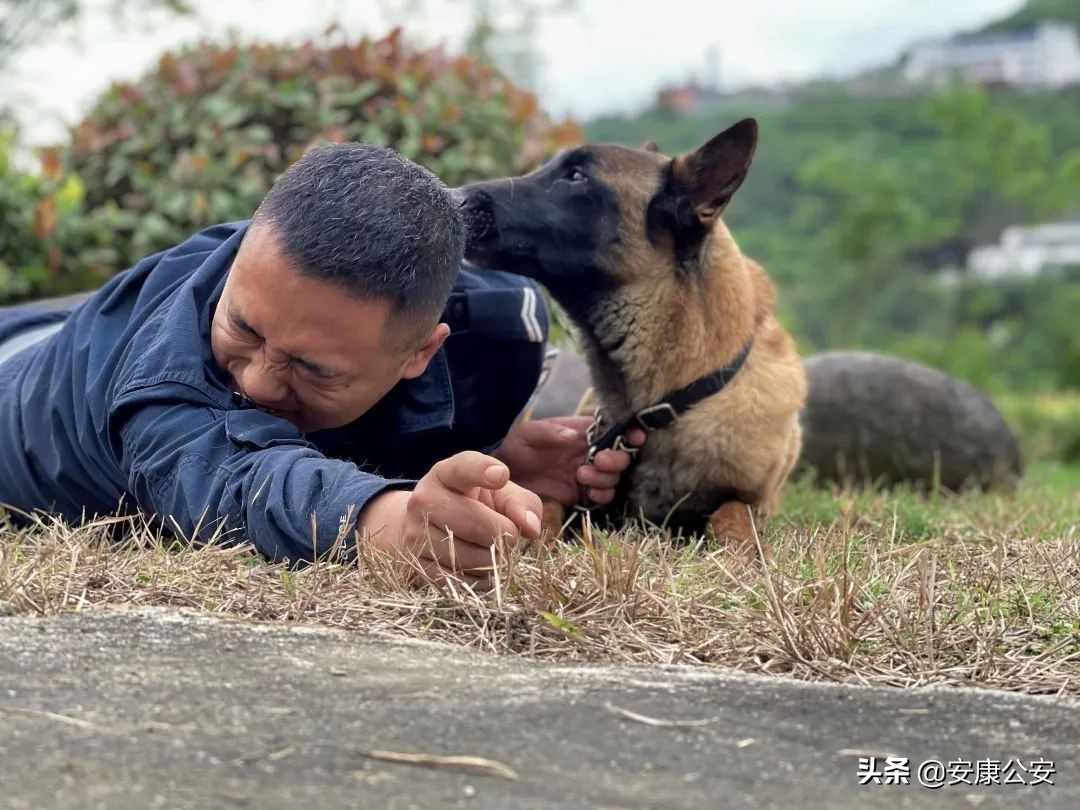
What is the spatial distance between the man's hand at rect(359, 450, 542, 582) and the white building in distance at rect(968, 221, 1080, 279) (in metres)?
27.2

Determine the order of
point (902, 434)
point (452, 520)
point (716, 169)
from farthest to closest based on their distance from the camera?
1. point (902, 434)
2. point (716, 169)
3. point (452, 520)

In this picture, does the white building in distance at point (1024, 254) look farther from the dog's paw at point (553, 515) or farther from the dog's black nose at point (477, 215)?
the dog's black nose at point (477, 215)

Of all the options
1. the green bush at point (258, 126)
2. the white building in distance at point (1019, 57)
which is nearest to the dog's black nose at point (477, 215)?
the green bush at point (258, 126)

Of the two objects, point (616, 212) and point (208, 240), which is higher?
point (208, 240)

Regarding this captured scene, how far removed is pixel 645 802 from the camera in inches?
57.6

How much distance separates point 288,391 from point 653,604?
91cm

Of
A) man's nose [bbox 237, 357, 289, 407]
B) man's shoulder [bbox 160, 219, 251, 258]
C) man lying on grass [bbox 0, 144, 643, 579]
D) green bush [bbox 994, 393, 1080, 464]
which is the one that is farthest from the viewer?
green bush [bbox 994, 393, 1080, 464]

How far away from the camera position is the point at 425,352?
9.80ft

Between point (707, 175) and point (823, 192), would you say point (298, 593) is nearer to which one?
point (707, 175)

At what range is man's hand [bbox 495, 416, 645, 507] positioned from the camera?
3.79 m

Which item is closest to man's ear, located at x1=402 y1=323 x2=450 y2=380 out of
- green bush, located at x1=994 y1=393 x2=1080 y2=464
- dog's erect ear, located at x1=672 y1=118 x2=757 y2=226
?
dog's erect ear, located at x1=672 y1=118 x2=757 y2=226

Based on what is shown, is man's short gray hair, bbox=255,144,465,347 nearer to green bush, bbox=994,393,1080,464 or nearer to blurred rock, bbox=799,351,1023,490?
blurred rock, bbox=799,351,1023,490

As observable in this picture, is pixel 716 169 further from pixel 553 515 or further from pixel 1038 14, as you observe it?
pixel 1038 14

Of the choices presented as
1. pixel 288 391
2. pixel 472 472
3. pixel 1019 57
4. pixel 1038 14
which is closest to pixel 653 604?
pixel 472 472
